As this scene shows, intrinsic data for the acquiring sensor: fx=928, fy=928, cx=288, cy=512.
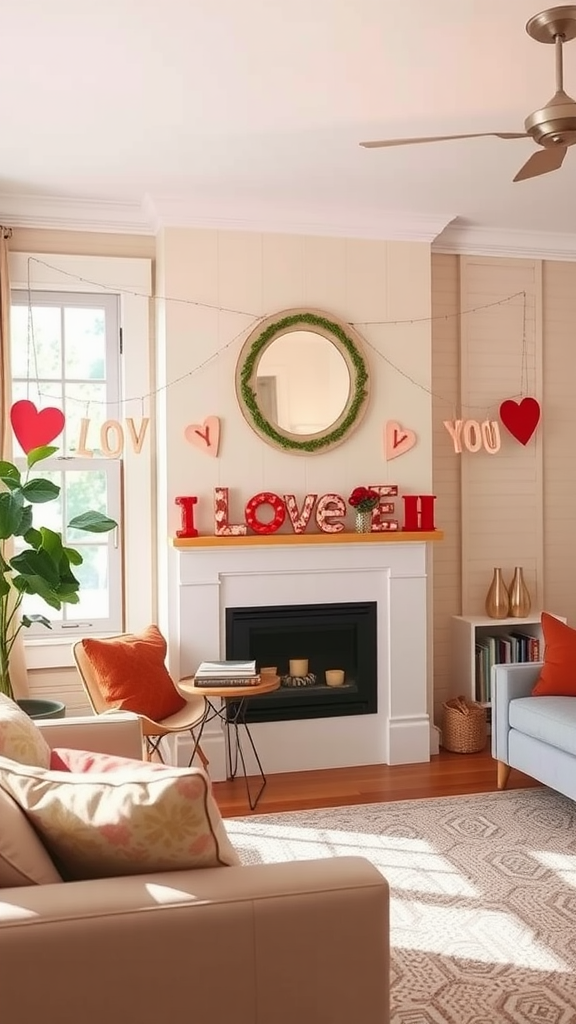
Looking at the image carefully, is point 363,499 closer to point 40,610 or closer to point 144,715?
point 144,715

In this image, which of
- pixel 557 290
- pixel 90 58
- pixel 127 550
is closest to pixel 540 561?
pixel 557 290

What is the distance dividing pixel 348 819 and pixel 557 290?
3230mm

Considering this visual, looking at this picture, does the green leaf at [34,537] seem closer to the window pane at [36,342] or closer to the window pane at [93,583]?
the window pane at [93,583]

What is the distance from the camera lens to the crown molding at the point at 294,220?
4.46 metres

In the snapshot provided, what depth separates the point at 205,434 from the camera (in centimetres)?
452

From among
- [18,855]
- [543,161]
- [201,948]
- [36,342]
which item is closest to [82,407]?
[36,342]

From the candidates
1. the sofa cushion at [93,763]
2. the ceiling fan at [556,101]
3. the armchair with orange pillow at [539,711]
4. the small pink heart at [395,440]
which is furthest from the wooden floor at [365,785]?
the ceiling fan at [556,101]

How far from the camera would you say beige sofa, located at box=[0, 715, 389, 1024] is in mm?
1583

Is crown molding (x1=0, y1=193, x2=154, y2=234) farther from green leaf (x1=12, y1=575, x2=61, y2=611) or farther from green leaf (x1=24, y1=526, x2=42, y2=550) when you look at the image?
green leaf (x1=12, y1=575, x2=61, y2=611)

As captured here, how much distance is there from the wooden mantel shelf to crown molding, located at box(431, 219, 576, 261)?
5.31 feet

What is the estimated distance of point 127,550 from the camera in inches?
186

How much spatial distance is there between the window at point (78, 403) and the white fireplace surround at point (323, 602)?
1.60ft

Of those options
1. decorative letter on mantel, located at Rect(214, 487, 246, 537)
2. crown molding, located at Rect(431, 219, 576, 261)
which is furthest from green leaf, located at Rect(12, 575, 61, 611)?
crown molding, located at Rect(431, 219, 576, 261)

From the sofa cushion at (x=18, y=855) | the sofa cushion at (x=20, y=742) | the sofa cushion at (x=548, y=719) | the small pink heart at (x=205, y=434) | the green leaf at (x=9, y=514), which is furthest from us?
the small pink heart at (x=205, y=434)
